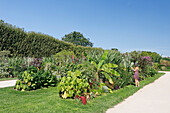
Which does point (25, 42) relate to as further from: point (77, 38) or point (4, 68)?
point (77, 38)

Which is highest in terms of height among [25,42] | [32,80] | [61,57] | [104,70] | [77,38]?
[77,38]

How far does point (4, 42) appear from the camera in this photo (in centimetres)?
1271

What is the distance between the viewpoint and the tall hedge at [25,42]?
12866 mm

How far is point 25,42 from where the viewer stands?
567 inches

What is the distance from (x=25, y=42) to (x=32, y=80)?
855 cm

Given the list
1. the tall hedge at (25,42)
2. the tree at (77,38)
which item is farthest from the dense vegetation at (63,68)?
the tree at (77,38)

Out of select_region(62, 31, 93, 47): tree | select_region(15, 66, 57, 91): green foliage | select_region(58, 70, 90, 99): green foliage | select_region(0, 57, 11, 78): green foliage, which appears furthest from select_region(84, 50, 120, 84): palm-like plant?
select_region(62, 31, 93, 47): tree

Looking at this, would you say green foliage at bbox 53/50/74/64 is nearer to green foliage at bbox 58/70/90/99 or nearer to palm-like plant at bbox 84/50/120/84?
palm-like plant at bbox 84/50/120/84

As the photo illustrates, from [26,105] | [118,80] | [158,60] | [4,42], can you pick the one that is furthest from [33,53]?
[158,60]

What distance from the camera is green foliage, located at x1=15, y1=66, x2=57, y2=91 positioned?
679 cm

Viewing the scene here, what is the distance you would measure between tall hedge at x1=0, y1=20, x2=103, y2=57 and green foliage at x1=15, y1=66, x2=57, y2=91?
679cm

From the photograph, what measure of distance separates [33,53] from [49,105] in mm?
11261

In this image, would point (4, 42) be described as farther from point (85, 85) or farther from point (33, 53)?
point (85, 85)

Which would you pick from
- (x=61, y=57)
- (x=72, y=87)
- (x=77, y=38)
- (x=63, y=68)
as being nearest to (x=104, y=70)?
(x=72, y=87)
